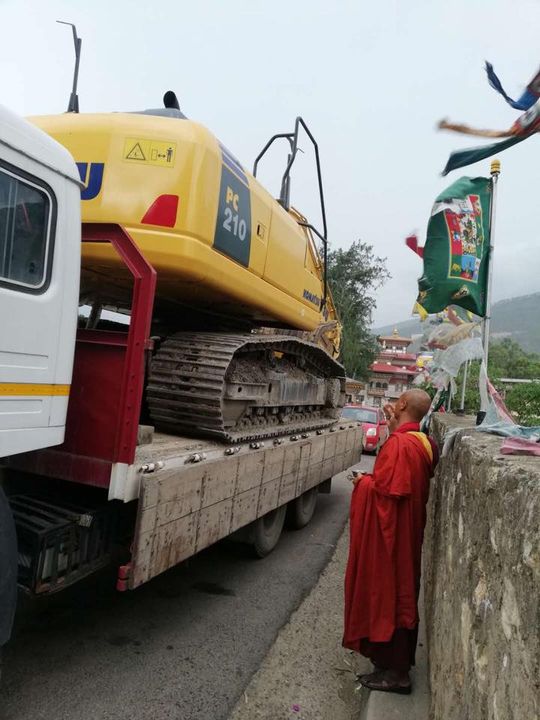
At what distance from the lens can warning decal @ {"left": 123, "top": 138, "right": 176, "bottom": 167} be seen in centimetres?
367

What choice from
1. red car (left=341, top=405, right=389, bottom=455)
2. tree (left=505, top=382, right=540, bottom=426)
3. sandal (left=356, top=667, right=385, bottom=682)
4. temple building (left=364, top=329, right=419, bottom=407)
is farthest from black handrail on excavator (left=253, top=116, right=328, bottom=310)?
temple building (left=364, top=329, right=419, bottom=407)

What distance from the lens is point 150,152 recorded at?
3682mm

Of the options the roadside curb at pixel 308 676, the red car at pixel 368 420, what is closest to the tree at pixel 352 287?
the red car at pixel 368 420

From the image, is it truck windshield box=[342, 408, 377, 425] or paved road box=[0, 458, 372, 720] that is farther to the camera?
truck windshield box=[342, 408, 377, 425]

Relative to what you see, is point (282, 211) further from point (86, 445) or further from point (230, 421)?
point (86, 445)

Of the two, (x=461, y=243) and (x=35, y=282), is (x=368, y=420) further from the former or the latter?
(x=35, y=282)

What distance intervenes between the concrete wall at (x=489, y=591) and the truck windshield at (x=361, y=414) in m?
13.4

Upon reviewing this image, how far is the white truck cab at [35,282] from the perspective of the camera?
7.88 feet

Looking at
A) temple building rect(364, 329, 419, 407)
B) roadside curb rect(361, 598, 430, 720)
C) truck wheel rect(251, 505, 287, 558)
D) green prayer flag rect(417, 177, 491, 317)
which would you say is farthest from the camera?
temple building rect(364, 329, 419, 407)

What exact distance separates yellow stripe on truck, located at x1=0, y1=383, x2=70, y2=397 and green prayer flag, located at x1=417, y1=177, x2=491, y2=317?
9.89 ft

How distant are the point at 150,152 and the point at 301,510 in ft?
14.2

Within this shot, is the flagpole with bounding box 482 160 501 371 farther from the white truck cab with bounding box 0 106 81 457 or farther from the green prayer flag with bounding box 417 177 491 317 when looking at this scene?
the white truck cab with bounding box 0 106 81 457

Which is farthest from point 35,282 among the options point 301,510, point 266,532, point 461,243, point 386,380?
point 386,380

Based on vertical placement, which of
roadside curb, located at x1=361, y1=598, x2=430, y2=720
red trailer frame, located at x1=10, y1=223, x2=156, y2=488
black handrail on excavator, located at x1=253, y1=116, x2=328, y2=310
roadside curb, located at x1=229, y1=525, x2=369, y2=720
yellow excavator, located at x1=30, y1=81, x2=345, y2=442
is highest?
black handrail on excavator, located at x1=253, y1=116, x2=328, y2=310
